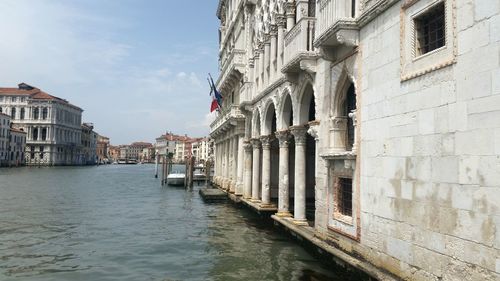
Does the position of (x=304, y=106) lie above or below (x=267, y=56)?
below

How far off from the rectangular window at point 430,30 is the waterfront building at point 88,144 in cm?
11619

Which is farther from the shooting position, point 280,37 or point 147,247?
point 280,37

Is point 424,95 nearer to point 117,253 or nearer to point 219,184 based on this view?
point 117,253

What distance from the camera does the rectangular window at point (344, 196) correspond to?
29.6 ft

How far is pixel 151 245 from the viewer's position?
42.2ft

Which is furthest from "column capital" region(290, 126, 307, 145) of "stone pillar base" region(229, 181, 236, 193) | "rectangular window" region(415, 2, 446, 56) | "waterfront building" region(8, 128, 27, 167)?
"waterfront building" region(8, 128, 27, 167)

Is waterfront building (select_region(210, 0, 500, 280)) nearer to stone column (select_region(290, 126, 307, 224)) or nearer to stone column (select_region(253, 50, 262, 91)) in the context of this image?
stone column (select_region(290, 126, 307, 224))

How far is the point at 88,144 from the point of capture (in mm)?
123000

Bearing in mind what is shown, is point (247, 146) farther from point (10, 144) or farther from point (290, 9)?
point (10, 144)

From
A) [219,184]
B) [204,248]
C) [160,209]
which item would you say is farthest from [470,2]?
[219,184]

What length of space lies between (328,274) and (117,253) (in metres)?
5.71

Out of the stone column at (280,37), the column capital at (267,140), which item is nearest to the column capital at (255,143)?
the column capital at (267,140)

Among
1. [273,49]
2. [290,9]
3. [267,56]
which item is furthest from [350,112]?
[267,56]

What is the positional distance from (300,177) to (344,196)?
135 inches
